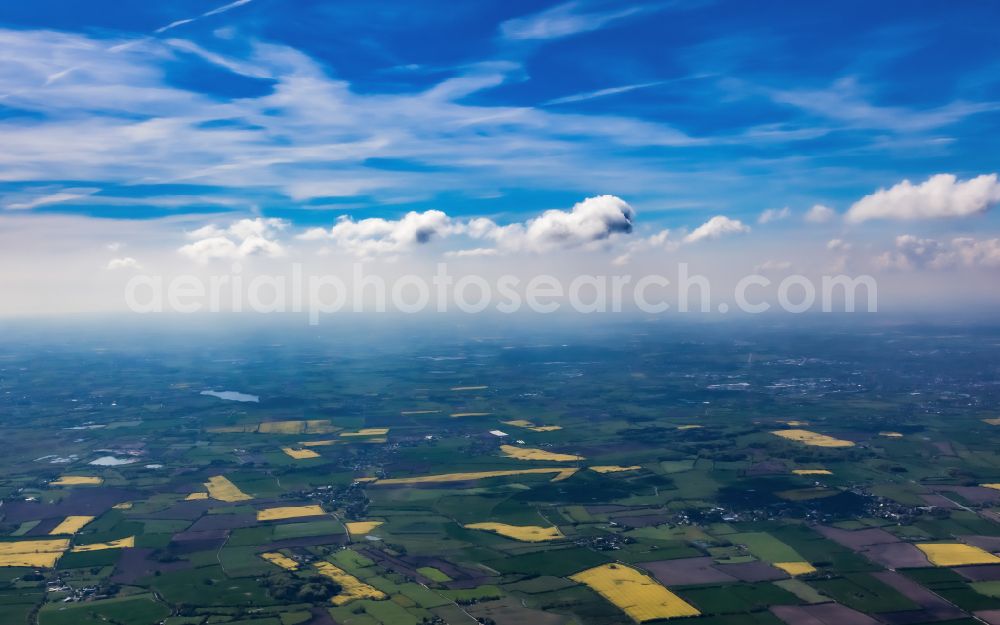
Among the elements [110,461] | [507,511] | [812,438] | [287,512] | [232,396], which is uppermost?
[812,438]

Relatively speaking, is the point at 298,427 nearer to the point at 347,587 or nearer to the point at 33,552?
the point at 33,552

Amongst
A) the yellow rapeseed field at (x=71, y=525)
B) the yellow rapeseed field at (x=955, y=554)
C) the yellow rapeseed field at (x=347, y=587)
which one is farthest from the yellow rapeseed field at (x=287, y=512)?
the yellow rapeseed field at (x=955, y=554)

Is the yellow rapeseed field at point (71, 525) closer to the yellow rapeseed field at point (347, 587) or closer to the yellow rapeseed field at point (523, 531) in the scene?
the yellow rapeseed field at point (347, 587)

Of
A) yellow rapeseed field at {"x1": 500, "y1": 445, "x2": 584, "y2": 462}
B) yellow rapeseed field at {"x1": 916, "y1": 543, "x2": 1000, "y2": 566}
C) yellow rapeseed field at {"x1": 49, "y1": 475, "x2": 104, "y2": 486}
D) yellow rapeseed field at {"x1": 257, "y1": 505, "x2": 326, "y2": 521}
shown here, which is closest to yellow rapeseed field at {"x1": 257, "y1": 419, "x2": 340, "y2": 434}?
yellow rapeseed field at {"x1": 49, "y1": 475, "x2": 104, "y2": 486}

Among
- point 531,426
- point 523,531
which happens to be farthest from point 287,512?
point 531,426

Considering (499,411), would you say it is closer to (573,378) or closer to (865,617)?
(573,378)

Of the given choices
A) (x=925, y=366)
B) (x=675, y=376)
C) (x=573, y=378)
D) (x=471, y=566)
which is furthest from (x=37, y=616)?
(x=925, y=366)
